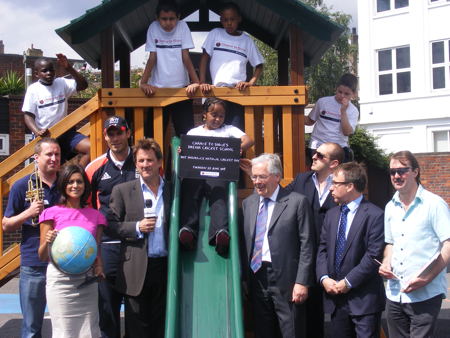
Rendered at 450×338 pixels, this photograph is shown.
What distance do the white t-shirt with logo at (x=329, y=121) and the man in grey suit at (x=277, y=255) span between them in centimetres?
285

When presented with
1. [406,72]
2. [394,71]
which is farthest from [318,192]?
[394,71]

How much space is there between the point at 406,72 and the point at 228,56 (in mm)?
24289

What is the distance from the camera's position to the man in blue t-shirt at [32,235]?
237 inches

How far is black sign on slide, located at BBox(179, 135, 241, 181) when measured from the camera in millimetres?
6719

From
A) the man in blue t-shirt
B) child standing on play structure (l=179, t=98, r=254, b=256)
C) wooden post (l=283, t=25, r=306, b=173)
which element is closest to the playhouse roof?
wooden post (l=283, t=25, r=306, b=173)

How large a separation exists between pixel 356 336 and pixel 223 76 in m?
3.64

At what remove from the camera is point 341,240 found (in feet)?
18.7

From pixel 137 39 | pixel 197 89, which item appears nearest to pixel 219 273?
pixel 197 89

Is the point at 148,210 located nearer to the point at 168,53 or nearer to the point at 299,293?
the point at 299,293

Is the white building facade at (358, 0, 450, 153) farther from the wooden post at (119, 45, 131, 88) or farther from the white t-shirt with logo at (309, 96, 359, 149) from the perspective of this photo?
the white t-shirt with logo at (309, 96, 359, 149)

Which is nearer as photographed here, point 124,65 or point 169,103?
point 169,103

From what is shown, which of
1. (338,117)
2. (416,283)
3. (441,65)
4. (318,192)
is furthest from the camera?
(441,65)

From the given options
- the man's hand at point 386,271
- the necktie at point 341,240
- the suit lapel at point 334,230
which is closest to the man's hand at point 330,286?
the necktie at point 341,240

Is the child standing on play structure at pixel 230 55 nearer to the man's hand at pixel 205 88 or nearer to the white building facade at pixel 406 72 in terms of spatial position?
the man's hand at pixel 205 88
